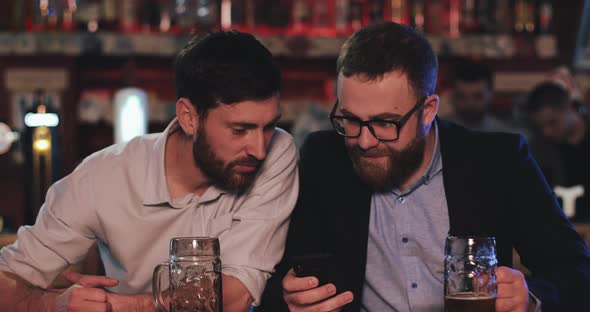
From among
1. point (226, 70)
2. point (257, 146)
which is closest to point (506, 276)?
point (257, 146)

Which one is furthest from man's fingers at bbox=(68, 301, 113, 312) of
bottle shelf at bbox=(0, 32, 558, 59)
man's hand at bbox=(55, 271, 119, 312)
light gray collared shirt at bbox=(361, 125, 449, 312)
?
bottle shelf at bbox=(0, 32, 558, 59)

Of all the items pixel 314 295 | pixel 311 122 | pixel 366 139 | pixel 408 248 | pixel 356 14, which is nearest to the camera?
pixel 314 295

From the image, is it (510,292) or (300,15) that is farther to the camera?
(300,15)

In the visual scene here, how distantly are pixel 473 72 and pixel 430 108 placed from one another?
8.81ft

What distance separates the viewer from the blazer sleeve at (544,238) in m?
2.03

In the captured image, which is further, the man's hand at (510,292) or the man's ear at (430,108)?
the man's ear at (430,108)

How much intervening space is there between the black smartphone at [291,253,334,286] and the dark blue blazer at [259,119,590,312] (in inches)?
13.4

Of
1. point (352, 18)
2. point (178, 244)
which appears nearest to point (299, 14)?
point (352, 18)

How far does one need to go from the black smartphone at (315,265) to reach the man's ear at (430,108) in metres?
0.64

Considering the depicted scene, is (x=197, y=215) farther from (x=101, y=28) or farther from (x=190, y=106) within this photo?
(x=101, y=28)

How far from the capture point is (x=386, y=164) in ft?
7.16

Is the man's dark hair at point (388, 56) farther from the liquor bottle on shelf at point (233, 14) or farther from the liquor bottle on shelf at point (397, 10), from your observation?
the liquor bottle on shelf at point (397, 10)

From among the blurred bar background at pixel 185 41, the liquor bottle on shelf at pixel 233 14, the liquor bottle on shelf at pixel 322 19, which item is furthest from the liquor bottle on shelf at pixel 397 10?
the liquor bottle on shelf at pixel 233 14

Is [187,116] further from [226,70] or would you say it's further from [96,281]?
[96,281]
